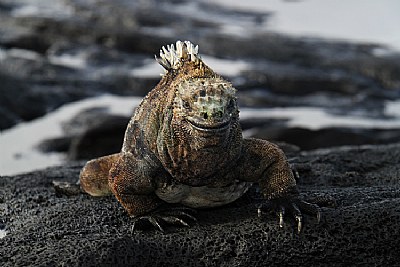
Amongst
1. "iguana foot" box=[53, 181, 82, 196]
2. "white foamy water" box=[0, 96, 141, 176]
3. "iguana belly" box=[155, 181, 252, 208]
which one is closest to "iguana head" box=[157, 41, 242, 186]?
"iguana belly" box=[155, 181, 252, 208]

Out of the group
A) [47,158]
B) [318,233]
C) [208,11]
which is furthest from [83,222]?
[208,11]

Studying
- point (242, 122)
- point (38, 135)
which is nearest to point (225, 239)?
point (242, 122)

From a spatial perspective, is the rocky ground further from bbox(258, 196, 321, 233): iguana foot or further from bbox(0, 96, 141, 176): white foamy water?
bbox(0, 96, 141, 176): white foamy water

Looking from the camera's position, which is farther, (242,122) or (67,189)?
(242,122)

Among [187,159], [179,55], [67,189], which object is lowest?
Answer: [67,189]

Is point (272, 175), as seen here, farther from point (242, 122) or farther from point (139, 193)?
point (242, 122)

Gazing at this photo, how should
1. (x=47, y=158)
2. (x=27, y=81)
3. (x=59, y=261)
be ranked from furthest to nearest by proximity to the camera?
(x=27, y=81)
(x=47, y=158)
(x=59, y=261)

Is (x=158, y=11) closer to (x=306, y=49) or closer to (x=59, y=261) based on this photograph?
(x=306, y=49)
